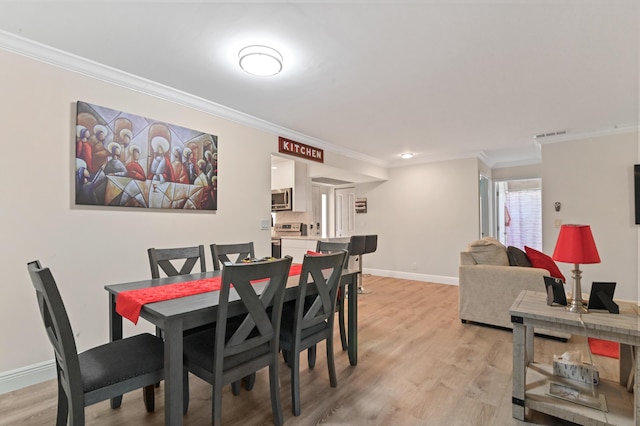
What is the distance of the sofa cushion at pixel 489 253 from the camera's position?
339 centimetres

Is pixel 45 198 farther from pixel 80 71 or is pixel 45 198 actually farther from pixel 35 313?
pixel 80 71

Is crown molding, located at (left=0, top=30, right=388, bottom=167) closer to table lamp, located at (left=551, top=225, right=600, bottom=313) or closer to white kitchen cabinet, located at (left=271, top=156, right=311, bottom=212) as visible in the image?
white kitchen cabinet, located at (left=271, top=156, right=311, bottom=212)

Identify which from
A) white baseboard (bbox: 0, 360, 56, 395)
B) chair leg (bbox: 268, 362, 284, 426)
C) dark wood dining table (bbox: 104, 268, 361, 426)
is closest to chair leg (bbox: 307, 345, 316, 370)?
chair leg (bbox: 268, 362, 284, 426)

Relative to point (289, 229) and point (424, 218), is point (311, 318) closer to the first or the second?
point (424, 218)

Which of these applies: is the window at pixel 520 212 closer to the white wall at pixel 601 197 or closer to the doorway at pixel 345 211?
the white wall at pixel 601 197

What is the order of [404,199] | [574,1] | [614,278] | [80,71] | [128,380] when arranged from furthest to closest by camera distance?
1. [404,199]
2. [614,278]
3. [80,71]
4. [574,1]
5. [128,380]

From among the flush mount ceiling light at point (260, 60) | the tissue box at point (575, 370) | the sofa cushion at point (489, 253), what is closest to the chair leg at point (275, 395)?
the tissue box at point (575, 370)

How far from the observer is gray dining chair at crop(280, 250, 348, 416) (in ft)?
6.11

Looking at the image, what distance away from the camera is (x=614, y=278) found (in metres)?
4.05

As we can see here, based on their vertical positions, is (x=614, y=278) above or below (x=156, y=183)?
below

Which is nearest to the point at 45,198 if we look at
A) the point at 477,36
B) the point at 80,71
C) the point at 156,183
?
the point at 156,183

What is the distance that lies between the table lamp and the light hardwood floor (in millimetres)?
719

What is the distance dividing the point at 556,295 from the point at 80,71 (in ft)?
12.3

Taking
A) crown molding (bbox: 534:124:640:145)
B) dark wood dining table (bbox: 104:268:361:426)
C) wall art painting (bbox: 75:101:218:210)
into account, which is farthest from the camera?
crown molding (bbox: 534:124:640:145)
